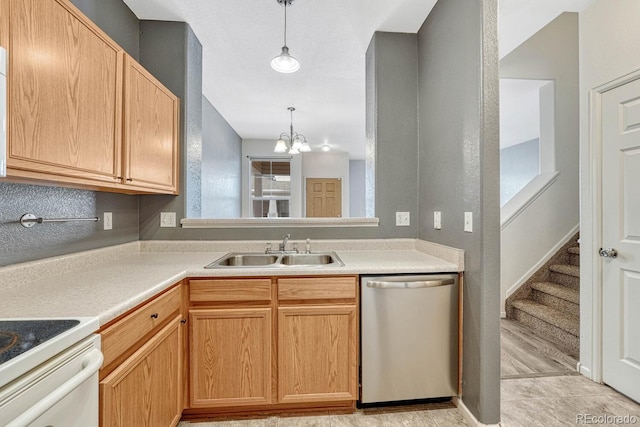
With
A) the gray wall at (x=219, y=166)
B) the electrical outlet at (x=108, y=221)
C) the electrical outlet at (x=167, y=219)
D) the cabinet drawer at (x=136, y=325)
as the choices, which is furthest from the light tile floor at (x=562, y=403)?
the gray wall at (x=219, y=166)

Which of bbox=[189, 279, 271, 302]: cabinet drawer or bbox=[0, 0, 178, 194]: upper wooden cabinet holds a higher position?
bbox=[0, 0, 178, 194]: upper wooden cabinet

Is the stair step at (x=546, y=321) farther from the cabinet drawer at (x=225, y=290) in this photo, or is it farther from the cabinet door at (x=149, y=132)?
the cabinet door at (x=149, y=132)

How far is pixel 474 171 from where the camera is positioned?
1585 mm

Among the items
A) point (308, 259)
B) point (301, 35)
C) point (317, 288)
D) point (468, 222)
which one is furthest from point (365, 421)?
point (301, 35)

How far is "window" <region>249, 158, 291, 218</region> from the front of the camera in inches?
261

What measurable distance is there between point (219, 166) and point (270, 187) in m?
2.04

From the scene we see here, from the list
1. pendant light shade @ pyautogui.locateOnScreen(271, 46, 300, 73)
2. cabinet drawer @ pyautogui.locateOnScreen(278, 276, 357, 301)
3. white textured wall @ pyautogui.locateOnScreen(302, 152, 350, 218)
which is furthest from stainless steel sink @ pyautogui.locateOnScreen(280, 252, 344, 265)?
white textured wall @ pyautogui.locateOnScreen(302, 152, 350, 218)

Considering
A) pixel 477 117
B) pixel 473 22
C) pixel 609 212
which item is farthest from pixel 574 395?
pixel 473 22

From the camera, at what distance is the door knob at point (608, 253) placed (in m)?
1.86

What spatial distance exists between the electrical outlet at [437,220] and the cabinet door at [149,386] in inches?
65.7

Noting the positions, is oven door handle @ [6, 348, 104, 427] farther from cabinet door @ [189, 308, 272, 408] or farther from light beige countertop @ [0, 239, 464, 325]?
cabinet door @ [189, 308, 272, 408]

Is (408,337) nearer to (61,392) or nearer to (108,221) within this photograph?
(61,392)

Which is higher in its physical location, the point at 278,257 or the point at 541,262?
the point at 278,257

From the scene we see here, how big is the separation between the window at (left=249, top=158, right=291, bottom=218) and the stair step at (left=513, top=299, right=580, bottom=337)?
15.8ft
